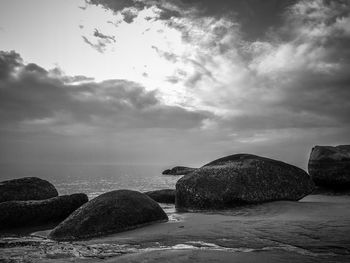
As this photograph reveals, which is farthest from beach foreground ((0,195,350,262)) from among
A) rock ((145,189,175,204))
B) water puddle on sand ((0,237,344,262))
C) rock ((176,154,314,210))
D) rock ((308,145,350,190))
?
rock ((308,145,350,190))

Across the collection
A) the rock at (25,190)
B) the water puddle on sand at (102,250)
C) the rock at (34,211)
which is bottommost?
the water puddle on sand at (102,250)

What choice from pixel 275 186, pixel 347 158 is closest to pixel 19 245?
pixel 275 186

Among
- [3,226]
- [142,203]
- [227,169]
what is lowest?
[3,226]

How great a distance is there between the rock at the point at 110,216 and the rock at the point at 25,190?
320 inches

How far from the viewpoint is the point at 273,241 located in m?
4.90

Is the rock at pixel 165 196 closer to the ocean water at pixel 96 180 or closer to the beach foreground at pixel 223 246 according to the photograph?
the ocean water at pixel 96 180

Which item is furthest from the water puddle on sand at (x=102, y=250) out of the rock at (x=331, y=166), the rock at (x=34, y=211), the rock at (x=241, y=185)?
the rock at (x=331, y=166)

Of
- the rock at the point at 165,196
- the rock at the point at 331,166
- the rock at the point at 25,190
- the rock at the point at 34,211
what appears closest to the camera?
the rock at the point at 34,211

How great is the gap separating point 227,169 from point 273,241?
254 inches

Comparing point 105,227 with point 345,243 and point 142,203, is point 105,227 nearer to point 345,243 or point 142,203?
point 142,203

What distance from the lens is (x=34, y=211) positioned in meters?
9.84

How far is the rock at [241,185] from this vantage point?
1048 cm

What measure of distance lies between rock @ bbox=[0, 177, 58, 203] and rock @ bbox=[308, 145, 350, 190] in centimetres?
1554

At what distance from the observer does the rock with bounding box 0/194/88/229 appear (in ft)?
30.8
